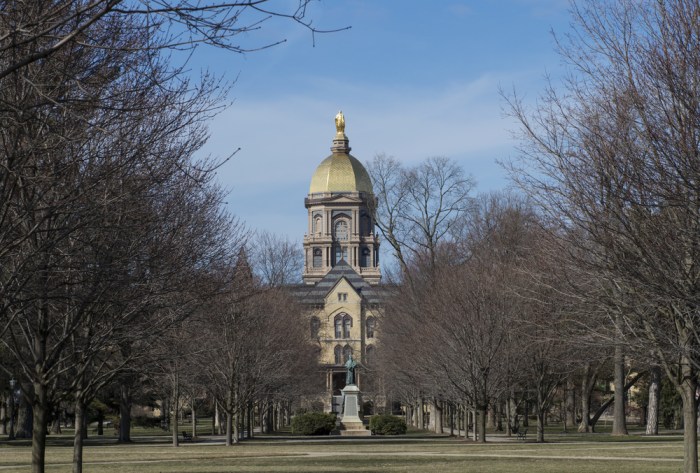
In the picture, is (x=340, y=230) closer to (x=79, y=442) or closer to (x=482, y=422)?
(x=482, y=422)

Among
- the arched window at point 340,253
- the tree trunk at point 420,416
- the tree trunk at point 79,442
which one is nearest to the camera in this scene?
the tree trunk at point 79,442

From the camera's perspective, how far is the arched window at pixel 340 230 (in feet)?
528

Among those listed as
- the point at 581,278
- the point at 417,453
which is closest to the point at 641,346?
the point at 581,278

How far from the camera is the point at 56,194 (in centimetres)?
1355

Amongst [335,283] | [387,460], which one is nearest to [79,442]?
[387,460]

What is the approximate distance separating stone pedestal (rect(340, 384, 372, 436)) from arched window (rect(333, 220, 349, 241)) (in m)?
96.3

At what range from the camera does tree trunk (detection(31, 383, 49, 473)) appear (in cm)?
1773

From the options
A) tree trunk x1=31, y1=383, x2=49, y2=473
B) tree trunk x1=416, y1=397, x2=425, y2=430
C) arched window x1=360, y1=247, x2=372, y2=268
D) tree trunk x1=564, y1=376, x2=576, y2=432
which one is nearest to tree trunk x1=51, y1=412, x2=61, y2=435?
tree trunk x1=416, y1=397, x2=425, y2=430

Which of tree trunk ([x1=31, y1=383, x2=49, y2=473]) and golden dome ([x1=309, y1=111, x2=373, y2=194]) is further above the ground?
golden dome ([x1=309, y1=111, x2=373, y2=194])

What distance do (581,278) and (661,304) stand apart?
1.87m

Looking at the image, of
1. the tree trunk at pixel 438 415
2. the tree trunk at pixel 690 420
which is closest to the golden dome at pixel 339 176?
the tree trunk at pixel 438 415

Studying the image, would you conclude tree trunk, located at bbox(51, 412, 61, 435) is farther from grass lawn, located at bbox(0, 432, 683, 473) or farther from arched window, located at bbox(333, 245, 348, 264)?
arched window, located at bbox(333, 245, 348, 264)

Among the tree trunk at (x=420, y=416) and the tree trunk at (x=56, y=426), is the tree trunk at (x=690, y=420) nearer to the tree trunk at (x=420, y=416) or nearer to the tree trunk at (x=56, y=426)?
the tree trunk at (x=420, y=416)

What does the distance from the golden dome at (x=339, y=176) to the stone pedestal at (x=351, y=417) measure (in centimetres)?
9817
